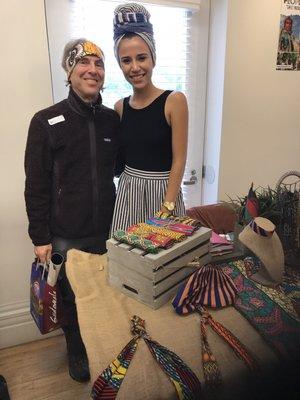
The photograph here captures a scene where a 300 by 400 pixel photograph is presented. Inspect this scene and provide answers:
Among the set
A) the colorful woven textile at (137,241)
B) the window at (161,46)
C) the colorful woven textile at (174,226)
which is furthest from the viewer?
the window at (161,46)

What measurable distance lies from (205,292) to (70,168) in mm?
781

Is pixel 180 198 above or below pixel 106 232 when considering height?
above

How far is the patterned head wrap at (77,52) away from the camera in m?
1.25

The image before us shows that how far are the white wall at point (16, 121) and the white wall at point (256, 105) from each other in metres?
1.07

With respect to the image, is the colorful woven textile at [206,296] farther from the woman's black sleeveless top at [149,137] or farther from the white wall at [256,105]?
the white wall at [256,105]

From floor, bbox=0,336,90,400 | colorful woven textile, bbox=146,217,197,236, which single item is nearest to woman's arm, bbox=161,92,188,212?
colorful woven textile, bbox=146,217,197,236

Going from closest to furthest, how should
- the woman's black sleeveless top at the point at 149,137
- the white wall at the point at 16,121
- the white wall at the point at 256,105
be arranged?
the woman's black sleeveless top at the point at 149,137 → the white wall at the point at 16,121 → the white wall at the point at 256,105

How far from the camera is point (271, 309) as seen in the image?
76 cm

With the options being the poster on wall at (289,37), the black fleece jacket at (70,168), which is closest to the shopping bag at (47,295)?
the black fleece jacket at (70,168)

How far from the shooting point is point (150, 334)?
2.36ft

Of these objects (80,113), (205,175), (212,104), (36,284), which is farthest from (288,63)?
(36,284)

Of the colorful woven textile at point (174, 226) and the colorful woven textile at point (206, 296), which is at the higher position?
the colorful woven textile at point (174, 226)

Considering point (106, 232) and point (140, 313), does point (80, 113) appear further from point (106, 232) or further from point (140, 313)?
point (140, 313)

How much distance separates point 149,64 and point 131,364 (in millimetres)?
1031
